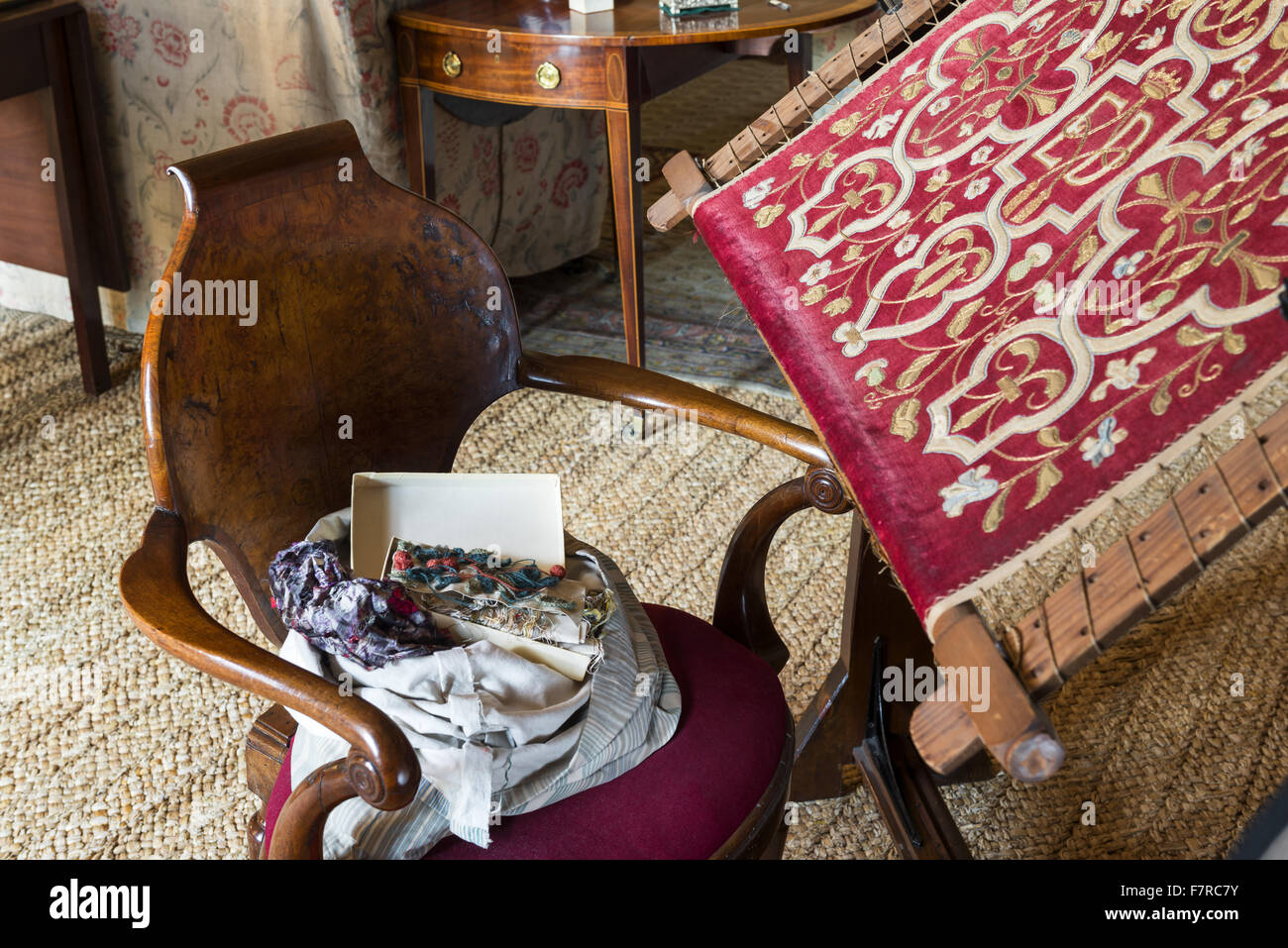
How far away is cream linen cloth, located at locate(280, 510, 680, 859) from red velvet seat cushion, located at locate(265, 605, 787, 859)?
2 cm

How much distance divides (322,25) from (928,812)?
1867mm

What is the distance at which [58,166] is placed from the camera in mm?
2398

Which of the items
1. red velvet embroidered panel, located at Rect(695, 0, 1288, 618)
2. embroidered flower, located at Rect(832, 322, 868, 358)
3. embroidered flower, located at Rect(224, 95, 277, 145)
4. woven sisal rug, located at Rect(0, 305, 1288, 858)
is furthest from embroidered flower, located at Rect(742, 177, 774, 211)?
embroidered flower, located at Rect(224, 95, 277, 145)

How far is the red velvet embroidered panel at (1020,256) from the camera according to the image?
2.67 ft

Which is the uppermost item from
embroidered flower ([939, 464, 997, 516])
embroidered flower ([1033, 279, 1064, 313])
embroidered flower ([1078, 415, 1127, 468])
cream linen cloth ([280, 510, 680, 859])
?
embroidered flower ([1033, 279, 1064, 313])

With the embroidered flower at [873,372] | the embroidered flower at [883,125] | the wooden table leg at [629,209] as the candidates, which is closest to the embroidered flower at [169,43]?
the wooden table leg at [629,209]

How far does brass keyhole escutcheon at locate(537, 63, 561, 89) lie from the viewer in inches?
86.1

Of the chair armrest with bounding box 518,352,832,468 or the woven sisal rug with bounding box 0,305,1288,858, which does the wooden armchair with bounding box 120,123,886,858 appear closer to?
the chair armrest with bounding box 518,352,832,468

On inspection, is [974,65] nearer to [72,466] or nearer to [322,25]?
[322,25]

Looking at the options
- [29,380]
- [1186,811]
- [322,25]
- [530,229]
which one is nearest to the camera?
[1186,811]

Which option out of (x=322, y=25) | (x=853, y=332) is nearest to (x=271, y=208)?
(x=853, y=332)

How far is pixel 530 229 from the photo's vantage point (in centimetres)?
305

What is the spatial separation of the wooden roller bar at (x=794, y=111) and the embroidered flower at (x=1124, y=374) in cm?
53

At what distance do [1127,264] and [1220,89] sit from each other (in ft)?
0.64
